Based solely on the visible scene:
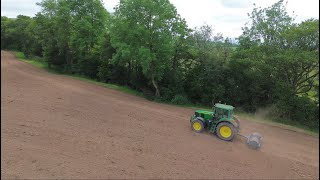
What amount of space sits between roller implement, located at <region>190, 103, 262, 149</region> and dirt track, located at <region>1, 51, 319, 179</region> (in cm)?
38

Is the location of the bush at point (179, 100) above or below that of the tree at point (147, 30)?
below

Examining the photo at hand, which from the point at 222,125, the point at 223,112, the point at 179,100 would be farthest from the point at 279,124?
the point at 179,100

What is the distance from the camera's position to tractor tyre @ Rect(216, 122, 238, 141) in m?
11.7

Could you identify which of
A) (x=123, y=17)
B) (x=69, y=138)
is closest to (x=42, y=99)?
(x=69, y=138)

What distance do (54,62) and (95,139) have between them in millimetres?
24043

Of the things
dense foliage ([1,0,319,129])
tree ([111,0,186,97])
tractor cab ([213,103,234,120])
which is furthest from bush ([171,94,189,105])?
tractor cab ([213,103,234,120])

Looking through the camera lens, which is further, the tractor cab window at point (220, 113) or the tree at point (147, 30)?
the tree at point (147, 30)

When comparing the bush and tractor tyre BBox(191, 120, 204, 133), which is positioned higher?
the bush

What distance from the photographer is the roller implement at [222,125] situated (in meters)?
11.5

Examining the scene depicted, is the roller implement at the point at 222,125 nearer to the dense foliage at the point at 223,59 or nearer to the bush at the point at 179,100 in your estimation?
the dense foliage at the point at 223,59

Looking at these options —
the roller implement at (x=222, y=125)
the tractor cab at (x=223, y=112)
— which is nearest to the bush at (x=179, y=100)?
the roller implement at (x=222, y=125)

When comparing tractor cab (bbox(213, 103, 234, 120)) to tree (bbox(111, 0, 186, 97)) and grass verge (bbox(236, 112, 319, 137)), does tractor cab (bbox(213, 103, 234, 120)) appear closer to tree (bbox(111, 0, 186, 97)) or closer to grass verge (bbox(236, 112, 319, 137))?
grass verge (bbox(236, 112, 319, 137))

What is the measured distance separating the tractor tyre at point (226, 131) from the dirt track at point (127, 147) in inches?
14.5

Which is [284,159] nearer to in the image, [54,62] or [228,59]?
[228,59]
